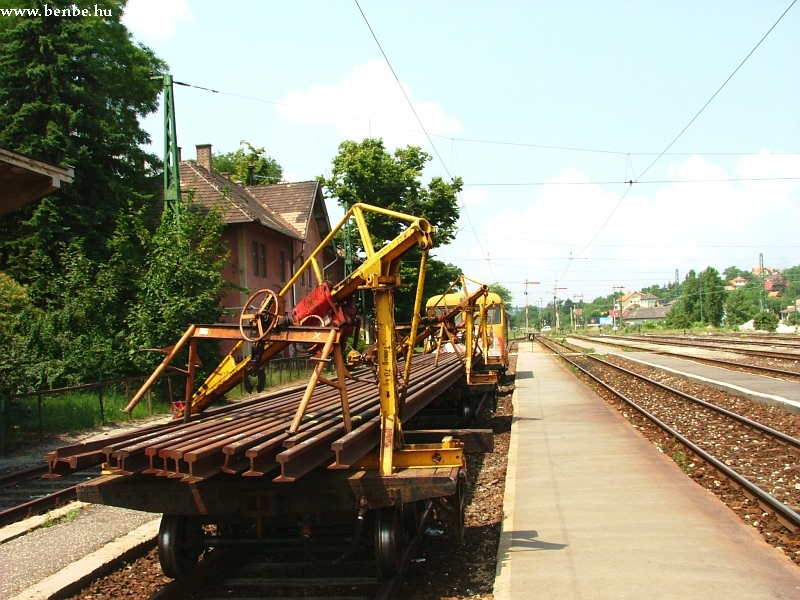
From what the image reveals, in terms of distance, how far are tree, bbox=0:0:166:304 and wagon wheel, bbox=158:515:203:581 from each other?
18152mm

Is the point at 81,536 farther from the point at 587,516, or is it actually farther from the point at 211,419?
the point at 587,516

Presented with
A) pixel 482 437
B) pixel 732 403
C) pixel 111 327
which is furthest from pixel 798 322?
pixel 482 437

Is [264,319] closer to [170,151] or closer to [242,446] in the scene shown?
[242,446]

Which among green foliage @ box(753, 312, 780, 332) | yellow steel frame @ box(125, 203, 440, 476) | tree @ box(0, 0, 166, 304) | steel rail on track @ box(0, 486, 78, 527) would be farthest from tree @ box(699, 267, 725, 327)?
yellow steel frame @ box(125, 203, 440, 476)

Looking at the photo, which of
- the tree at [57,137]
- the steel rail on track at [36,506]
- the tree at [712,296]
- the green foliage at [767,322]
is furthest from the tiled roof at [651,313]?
the steel rail on track at [36,506]

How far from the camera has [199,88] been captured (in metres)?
20.9

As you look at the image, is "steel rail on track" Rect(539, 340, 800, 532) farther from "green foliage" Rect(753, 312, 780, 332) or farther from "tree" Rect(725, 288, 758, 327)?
"tree" Rect(725, 288, 758, 327)

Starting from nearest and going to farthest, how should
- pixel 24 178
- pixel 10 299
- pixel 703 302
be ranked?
1. pixel 24 178
2. pixel 10 299
3. pixel 703 302

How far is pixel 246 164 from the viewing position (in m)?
60.1

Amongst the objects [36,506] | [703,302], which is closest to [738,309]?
[703,302]

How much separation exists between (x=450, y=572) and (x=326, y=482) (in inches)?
64.0

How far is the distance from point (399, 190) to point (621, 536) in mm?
42108

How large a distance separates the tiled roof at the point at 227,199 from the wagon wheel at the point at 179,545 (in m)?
24.1

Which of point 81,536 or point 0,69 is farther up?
point 0,69
